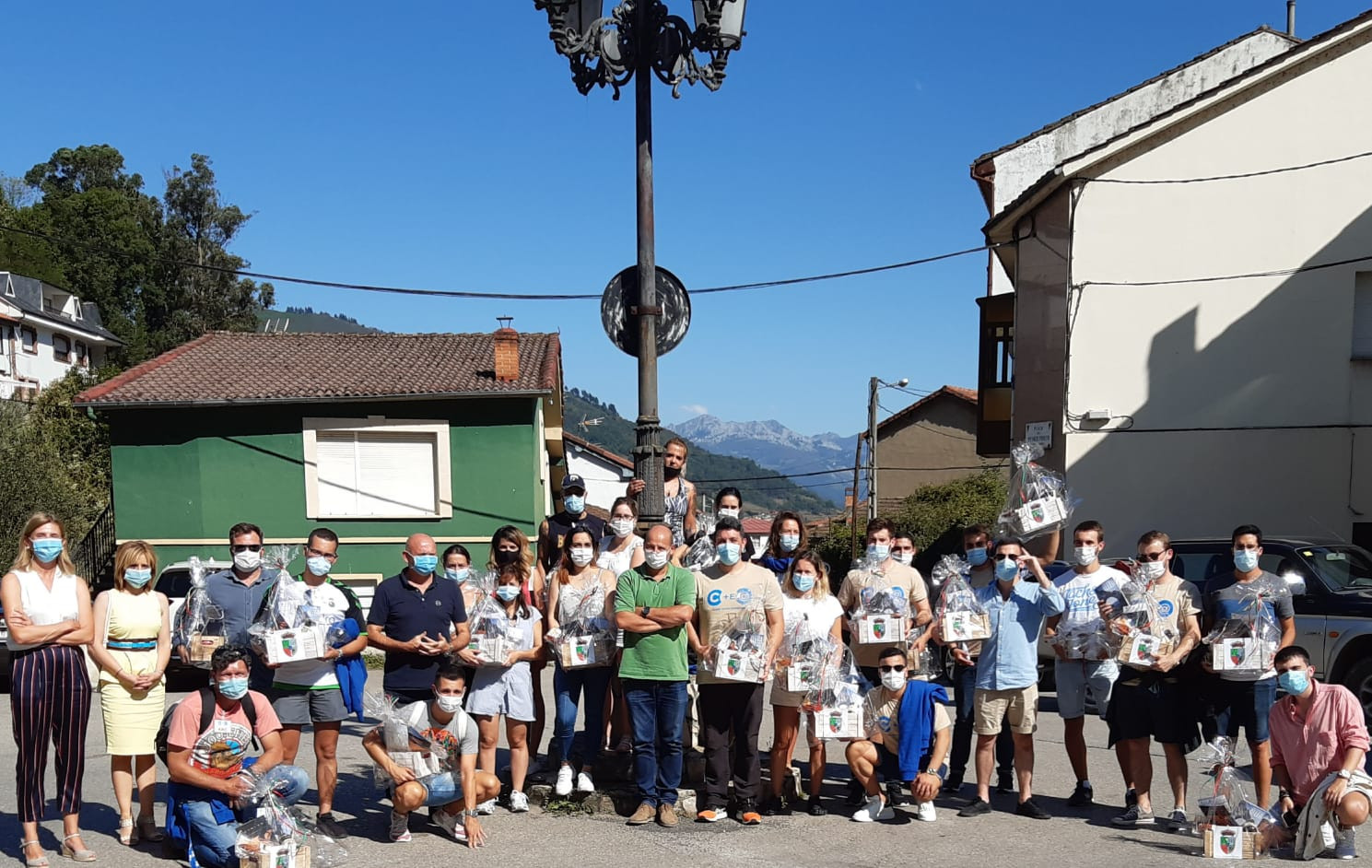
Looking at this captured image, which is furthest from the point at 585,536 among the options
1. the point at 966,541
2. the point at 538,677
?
the point at 966,541

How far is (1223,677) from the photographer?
22.7ft

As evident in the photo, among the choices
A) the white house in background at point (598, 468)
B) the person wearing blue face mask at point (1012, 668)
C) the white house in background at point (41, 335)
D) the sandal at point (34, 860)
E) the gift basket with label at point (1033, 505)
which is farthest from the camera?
the white house in background at point (598, 468)

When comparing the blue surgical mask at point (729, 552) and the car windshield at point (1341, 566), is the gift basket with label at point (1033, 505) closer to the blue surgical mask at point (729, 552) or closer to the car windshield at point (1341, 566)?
the blue surgical mask at point (729, 552)

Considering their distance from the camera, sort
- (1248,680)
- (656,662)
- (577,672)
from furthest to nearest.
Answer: (577,672) < (656,662) < (1248,680)

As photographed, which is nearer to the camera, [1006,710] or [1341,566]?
[1006,710]

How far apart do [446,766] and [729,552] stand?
7.35ft

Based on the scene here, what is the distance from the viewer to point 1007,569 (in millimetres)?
7320

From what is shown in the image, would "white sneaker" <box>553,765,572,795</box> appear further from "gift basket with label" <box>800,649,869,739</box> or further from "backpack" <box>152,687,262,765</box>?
"backpack" <box>152,687,262,765</box>

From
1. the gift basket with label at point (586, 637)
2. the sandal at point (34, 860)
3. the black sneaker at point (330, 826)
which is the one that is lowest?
the black sneaker at point (330, 826)

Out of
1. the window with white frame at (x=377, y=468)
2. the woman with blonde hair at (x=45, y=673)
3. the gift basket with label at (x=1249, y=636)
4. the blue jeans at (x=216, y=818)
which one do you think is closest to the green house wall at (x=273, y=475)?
the window with white frame at (x=377, y=468)

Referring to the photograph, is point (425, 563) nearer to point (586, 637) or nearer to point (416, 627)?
point (416, 627)

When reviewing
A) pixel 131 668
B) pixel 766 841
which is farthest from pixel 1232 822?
pixel 131 668

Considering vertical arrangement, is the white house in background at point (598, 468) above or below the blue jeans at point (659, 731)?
above

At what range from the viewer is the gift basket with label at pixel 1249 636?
682 cm
